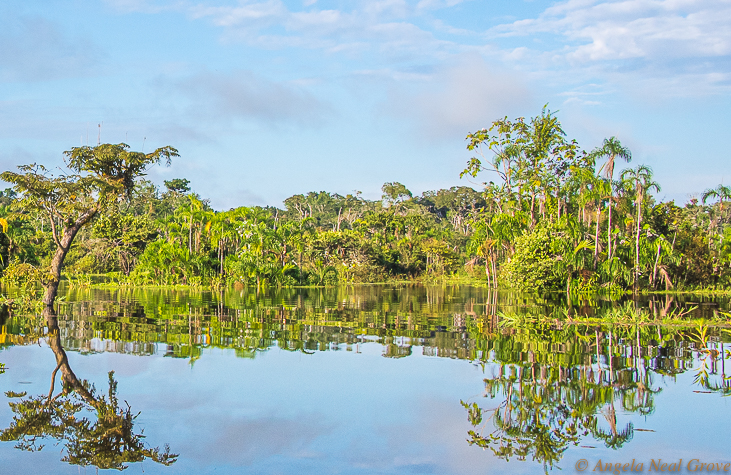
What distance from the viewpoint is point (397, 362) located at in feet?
36.5

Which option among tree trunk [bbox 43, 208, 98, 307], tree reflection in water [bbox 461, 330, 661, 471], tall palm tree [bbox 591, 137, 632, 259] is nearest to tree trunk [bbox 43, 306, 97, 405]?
tree trunk [bbox 43, 208, 98, 307]

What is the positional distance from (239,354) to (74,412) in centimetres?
437

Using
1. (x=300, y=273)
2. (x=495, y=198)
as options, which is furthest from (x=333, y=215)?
(x=495, y=198)

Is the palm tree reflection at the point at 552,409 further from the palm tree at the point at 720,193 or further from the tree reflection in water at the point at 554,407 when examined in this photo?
the palm tree at the point at 720,193

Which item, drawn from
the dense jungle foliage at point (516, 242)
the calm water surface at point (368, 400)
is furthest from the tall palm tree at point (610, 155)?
the calm water surface at point (368, 400)

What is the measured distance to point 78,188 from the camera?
1898 centimetres

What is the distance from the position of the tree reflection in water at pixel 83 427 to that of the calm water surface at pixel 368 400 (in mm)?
29

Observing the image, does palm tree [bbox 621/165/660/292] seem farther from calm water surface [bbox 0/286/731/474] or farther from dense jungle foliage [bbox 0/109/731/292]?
calm water surface [bbox 0/286/731/474]

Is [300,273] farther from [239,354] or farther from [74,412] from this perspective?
[74,412]

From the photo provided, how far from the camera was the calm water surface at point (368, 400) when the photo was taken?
6160 millimetres

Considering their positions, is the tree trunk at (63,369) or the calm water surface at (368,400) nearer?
the calm water surface at (368,400)

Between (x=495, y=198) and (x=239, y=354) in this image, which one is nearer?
(x=239, y=354)

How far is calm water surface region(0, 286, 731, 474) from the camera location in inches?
243

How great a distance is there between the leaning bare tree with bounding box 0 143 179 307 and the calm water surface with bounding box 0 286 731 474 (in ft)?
15.1
